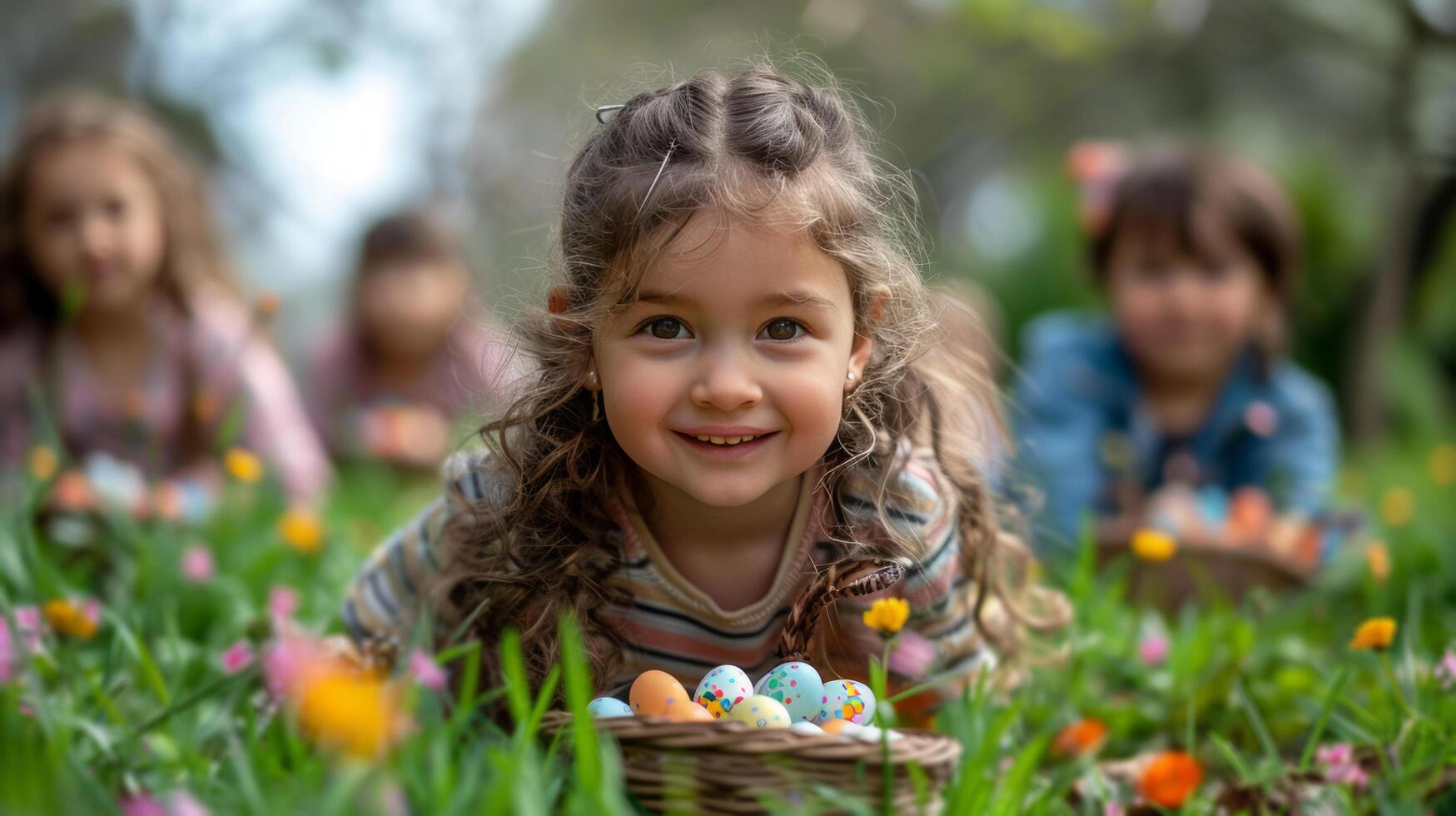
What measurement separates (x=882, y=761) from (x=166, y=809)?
0.66 m

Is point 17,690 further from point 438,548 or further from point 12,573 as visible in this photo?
point 12,573

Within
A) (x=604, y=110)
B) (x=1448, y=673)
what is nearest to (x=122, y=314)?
(x=604, y=110)

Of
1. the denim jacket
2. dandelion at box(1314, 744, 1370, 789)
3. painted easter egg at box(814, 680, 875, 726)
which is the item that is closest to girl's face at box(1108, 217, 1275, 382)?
the denim jacket

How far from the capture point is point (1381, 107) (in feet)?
24.5

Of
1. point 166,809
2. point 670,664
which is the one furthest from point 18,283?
point 166,809

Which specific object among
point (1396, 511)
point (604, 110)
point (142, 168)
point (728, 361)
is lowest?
point (1396, 511)

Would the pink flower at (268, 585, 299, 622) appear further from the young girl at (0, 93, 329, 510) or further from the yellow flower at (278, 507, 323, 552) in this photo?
the young girl at (0, 93, 329, 510)

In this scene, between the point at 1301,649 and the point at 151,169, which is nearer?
the point at 1301,649

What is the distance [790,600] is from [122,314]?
2.58 m

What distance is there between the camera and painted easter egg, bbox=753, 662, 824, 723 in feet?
4.84

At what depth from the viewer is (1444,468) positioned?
420 centimetres

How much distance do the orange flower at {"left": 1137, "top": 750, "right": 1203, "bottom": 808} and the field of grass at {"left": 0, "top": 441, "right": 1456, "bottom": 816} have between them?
24 millimetres

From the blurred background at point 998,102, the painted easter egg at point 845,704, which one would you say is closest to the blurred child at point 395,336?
the blurred background at point 998,102

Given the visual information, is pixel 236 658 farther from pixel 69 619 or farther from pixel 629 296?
pixel 629 296
